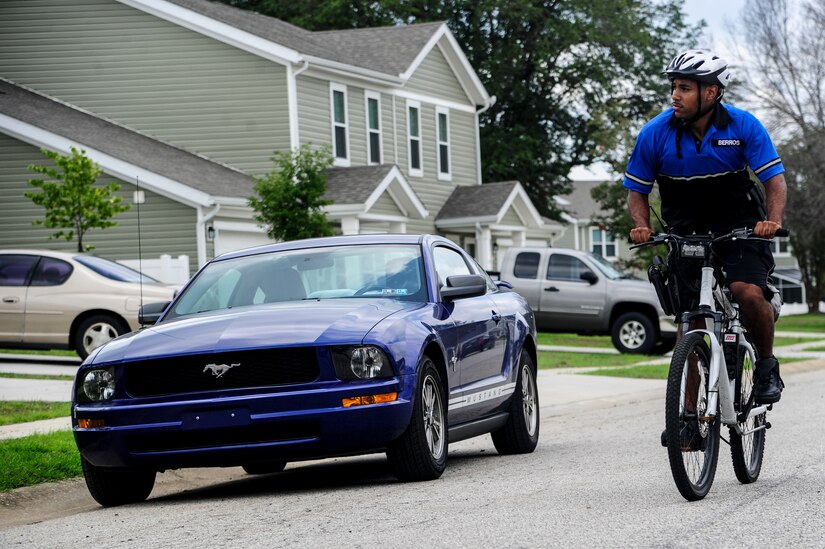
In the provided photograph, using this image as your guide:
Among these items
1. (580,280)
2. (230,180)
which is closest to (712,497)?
(580,280)

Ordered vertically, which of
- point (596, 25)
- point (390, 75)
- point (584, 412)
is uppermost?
point (596, 25)

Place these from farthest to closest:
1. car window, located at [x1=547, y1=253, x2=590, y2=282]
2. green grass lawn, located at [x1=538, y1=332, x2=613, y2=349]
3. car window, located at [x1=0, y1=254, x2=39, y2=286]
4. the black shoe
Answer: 1. green grass lawn, located at [x1=538, y1=332, x2=613, y2=349]
2. car window, located at [x1=547, y1=253, x2=590, y2=282]
3. car window, located at [x1=0, y1=254, x2=39, y2=286]
4. the black shoe

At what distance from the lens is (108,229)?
1097 inches

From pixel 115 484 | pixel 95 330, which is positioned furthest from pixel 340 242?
pixel 95 330

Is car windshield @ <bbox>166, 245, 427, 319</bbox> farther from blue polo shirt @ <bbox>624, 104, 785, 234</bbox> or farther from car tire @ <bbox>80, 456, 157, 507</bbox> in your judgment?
blue polo shirt @ <bbox>624, 104, 785, 234</bbox>

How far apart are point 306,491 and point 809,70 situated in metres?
39.7

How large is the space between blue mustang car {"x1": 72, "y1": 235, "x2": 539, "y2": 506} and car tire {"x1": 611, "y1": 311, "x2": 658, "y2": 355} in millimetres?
16528

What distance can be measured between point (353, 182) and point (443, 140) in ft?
25.9

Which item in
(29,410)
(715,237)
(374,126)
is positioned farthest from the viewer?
(374,126)

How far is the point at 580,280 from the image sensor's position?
26.2m

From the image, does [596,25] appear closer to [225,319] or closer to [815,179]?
[815,179]

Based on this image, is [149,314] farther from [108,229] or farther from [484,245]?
[484,245]

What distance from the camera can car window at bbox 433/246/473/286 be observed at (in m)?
9.76

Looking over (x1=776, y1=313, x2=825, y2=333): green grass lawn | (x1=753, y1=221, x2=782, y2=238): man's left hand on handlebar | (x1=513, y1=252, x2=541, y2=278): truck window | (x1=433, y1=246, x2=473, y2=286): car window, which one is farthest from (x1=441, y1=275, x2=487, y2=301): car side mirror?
(x1=776, y1=313, x2=825, y2=333): green grass lawn
